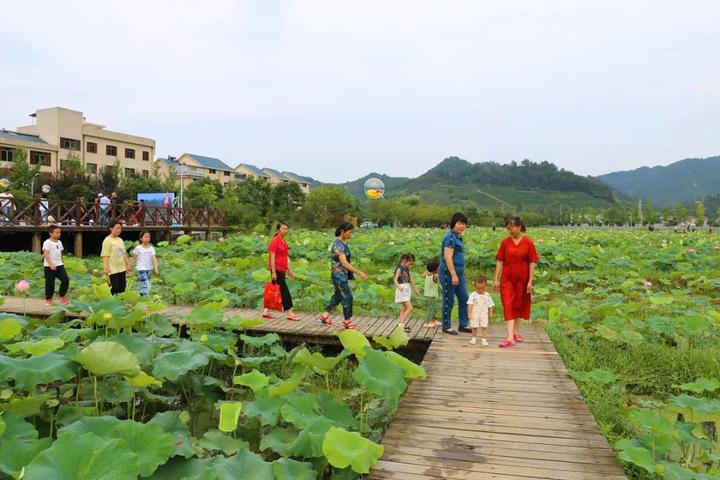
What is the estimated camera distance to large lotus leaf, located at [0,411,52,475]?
2.17m

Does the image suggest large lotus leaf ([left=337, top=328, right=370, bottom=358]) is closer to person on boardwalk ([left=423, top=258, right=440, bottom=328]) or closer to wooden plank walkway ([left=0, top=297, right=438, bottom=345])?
wooden plank walkway ([left=0, top=297, right=438, bottom=345])

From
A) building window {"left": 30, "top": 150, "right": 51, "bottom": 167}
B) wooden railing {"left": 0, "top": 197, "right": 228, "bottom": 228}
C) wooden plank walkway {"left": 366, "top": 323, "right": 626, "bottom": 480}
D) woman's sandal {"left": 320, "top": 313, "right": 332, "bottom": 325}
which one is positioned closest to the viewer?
wooden plank walkway {"left": 366, "top": 323, "right": 626, "bottom": 480}

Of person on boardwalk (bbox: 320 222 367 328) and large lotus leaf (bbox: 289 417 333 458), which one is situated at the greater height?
person on boardwalk (bbox: 320 222 367 328)

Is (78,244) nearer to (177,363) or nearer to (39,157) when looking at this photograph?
(177,363)

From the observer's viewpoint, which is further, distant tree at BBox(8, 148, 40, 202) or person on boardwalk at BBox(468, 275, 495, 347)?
distant tree at BBox(8, 148, 40, 202)

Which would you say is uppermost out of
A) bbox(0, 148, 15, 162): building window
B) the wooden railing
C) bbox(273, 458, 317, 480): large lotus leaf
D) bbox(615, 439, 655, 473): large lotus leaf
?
bbox(0, 148, 15, 162): building window

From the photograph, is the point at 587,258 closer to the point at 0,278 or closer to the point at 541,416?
the point at 541,416

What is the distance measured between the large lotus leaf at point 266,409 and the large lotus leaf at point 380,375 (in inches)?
20.6

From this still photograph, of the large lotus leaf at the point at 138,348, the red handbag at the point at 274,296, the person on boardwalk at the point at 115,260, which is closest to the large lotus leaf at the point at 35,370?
the large lotus leaf at the point at 138,348

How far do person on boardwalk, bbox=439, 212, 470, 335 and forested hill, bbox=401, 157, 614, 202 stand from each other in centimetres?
10644

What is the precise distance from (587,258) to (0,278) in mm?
12199

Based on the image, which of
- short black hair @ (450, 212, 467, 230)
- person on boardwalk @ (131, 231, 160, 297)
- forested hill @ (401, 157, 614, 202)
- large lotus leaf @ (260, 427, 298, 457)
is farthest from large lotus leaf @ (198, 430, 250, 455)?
forested hill @ (401, 157, 614, 202)

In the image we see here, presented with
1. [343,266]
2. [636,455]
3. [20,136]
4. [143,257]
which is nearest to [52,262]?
[143,257]

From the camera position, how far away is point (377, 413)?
11.4ft
